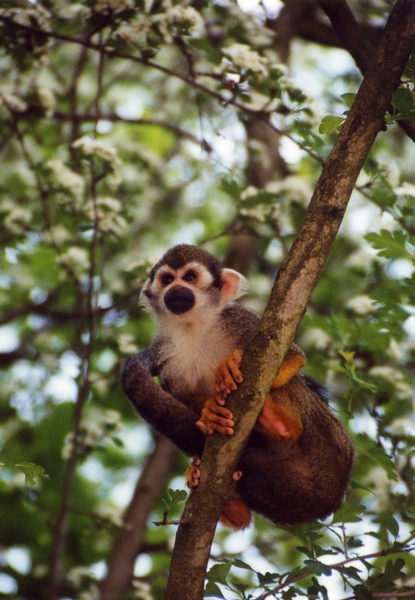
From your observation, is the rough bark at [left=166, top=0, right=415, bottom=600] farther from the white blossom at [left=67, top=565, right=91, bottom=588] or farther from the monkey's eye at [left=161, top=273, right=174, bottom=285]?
the white blossom at [left=67, top=565, right=91, bottom=588]

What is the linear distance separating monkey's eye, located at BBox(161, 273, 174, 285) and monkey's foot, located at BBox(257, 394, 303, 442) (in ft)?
3.74

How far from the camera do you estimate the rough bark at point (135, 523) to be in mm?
5516

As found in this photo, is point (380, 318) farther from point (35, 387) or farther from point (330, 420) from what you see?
point (35, 387)

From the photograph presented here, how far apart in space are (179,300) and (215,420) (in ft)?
4.25

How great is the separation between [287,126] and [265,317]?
7.05 ft

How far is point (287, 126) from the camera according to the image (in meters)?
4.87

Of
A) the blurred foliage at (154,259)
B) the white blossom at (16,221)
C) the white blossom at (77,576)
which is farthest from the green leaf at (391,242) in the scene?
the white blossom at (77,576)

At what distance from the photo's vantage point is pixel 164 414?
3723 millimetres

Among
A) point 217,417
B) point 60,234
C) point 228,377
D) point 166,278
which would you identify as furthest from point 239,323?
point 60,234

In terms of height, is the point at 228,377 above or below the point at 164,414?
above

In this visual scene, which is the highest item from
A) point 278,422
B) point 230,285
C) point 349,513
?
point 230,285

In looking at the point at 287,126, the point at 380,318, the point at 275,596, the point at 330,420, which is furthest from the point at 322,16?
the point at 275,596

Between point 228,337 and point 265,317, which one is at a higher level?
A: point 228,337

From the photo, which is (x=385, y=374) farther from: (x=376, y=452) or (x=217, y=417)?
(x=217, y=417)
